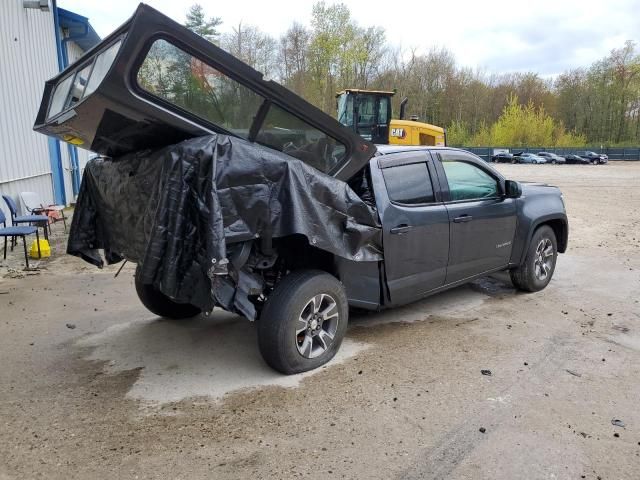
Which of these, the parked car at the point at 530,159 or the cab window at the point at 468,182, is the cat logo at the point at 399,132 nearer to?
the cab window at the point at 468,182

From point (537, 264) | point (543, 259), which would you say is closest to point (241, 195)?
point (537, 264)

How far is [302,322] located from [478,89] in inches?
2770

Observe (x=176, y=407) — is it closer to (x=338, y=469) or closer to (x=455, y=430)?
(x=338, y=469)

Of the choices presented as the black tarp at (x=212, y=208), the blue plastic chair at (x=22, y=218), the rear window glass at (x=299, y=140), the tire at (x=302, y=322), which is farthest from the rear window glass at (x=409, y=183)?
the blue plastic chair at (x=22, y=218)

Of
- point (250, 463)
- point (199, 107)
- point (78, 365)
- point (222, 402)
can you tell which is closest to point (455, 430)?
point (250, 463)

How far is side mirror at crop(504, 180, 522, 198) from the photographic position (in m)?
5.49

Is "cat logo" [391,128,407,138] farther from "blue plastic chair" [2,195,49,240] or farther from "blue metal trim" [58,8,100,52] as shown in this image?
"blue plastic chair" [2,195,49,240]

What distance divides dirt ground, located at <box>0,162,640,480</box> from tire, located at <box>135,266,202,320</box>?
0.11m

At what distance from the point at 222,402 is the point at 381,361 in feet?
4.36

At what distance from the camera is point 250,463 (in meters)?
2.83

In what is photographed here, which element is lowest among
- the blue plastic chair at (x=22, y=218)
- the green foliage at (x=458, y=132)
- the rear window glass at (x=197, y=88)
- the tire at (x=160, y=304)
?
the tire at (x=160, y=304)

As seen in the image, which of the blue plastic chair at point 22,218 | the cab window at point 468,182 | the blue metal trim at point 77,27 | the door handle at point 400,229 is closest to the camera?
the door handle at point 400,229

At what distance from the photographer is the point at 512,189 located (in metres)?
5.51

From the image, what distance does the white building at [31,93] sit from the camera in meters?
10.0
